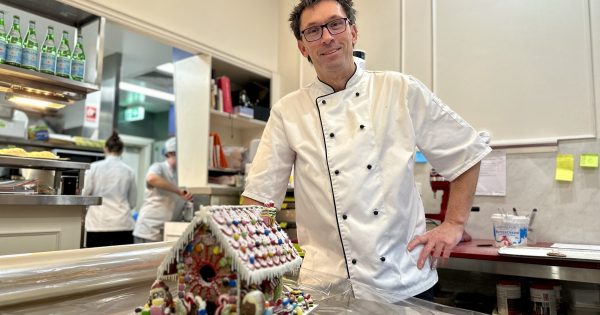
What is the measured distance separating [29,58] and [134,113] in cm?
549

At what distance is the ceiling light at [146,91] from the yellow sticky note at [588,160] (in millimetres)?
6158

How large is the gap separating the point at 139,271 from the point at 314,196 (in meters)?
0.54

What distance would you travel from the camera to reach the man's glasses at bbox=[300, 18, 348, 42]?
4.10ft

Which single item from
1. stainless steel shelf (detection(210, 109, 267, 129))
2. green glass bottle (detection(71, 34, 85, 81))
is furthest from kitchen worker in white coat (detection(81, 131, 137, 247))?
green glass bottle (detection(71, 34, 85, 81))

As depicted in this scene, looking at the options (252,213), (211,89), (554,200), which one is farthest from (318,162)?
(211,89)

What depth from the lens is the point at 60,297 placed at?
2.97ft

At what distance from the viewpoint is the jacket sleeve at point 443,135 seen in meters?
1.25

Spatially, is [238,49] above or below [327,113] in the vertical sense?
above

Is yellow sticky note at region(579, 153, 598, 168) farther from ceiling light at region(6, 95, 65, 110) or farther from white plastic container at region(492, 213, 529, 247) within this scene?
ceiling light at region(6, 95, 65, 110)

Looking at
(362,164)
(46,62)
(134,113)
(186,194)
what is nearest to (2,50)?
(46,62)

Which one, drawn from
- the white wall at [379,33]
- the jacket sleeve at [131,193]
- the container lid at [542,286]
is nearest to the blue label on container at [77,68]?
the jacket sleeve at [131,193]

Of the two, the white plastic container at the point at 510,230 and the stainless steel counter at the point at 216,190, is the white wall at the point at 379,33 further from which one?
the white plastic container at the point at 510,230

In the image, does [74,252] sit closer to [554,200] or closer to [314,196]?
[314,196]

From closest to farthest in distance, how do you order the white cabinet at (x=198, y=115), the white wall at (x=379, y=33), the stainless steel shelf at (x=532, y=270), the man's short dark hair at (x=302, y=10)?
the man's short dark hair at (x=302, y=10), the stainless steel shelf at (x=532, y=270), the white wall at (x=379, y=33), the white cabinet at (x=198, y=115)
